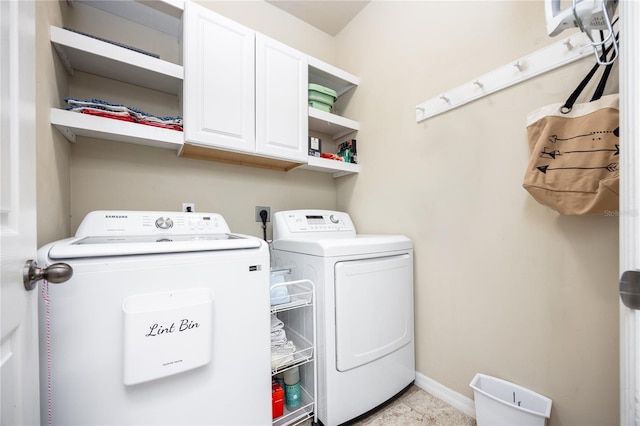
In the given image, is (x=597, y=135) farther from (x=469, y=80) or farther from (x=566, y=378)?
(x=566, y=378)

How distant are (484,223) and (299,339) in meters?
1.24

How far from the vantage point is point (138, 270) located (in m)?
0.93

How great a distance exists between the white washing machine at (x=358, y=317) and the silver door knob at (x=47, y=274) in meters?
0.97

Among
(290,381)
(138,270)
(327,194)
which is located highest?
(327,194)

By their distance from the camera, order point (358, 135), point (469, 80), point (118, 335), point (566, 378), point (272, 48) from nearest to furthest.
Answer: point (118, 335), point (566, 378), point (469, 80), point (272, 48), point (358, 135)

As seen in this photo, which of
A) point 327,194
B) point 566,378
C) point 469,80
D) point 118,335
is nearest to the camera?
point 118,335

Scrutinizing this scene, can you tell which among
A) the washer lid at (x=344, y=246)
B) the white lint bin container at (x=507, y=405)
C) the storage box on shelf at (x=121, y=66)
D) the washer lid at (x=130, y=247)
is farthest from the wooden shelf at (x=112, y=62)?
the white lint bin container at (x=507, y=405)

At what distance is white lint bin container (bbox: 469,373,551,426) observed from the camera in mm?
1158

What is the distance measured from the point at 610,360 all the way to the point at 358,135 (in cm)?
197

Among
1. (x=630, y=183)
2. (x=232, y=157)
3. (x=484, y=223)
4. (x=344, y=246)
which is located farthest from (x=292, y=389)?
(x=630, y=183)

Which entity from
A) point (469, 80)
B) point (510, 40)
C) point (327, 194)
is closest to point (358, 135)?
point (327, 194)

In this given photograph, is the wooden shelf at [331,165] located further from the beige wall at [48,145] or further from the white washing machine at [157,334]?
the beige wall at [48,145]

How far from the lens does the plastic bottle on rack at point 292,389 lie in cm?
147

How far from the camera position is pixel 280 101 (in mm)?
1845
